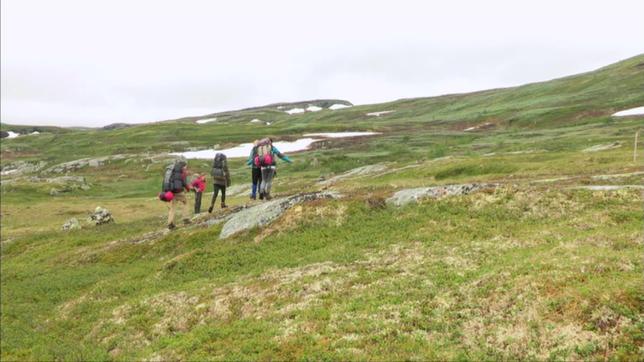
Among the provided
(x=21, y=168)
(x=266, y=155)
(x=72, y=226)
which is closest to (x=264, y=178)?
(x=266, y=155)

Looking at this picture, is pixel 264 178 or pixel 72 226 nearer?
pixel 264 178

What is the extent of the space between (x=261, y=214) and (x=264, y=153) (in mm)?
4354

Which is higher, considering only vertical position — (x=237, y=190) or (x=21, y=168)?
(x=21, y=168)

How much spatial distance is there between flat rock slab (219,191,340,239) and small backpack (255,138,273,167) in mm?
2944

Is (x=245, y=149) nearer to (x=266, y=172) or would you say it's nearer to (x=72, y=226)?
(x=72, y=226)

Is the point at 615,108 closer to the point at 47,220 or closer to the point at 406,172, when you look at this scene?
the point at 406,172

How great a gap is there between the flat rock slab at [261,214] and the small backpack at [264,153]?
294 centimetres

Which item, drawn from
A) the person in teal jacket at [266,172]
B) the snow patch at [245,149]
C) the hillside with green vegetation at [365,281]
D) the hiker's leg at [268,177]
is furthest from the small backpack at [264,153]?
the snow patch at [245,149]

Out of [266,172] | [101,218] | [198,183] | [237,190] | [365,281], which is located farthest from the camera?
[237,190]

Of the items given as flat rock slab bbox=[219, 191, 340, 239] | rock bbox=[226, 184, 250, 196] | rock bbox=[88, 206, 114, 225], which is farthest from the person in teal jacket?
rock bbox=[226, 184, 250, 196]

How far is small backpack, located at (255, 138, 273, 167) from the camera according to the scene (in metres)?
32.0

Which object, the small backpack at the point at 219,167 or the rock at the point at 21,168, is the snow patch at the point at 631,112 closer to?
the small backpack at the point at 219,167

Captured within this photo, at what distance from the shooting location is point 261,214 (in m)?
30.1

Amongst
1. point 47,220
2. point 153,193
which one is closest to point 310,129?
point 153,193
